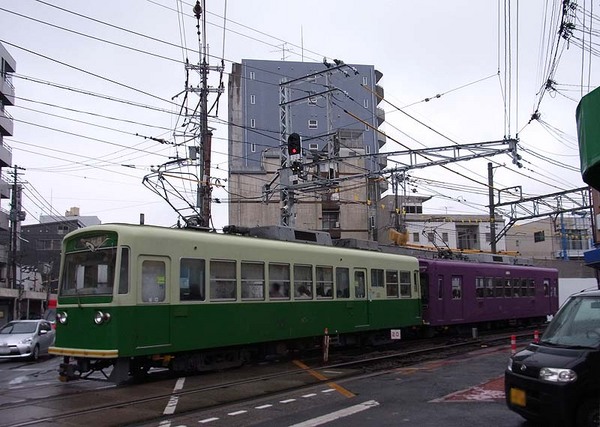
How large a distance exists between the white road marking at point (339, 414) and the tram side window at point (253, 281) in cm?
469

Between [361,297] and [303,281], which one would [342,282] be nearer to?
Answer: [361,297]

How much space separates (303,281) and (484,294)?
10.8 m

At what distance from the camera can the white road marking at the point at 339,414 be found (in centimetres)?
766

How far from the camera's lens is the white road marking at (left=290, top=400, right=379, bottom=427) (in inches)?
301

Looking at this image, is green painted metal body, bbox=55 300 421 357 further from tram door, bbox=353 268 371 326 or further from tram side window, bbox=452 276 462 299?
tram side window, bbox=452 276 462 299

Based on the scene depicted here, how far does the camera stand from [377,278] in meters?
17.4

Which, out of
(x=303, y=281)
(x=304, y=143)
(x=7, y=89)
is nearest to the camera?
(x=303, y=281)

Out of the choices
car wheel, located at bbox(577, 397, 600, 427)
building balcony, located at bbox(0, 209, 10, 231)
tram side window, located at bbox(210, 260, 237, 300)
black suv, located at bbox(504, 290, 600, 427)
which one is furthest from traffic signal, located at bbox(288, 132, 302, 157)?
building balcony, located at bbox(0, 209, 10, 231)

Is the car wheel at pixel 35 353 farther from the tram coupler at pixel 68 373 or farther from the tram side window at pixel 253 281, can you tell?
the tram side window at pixel 253 281

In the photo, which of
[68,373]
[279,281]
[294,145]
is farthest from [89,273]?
[294,145]

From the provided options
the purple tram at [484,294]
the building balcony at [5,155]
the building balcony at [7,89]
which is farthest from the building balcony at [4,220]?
the purple tram at [484,294]

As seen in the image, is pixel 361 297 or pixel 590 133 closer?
pixel 590 133

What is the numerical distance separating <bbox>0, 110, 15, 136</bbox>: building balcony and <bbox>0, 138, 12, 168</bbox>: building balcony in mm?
920

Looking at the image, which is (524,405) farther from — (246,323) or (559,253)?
(559,253)
